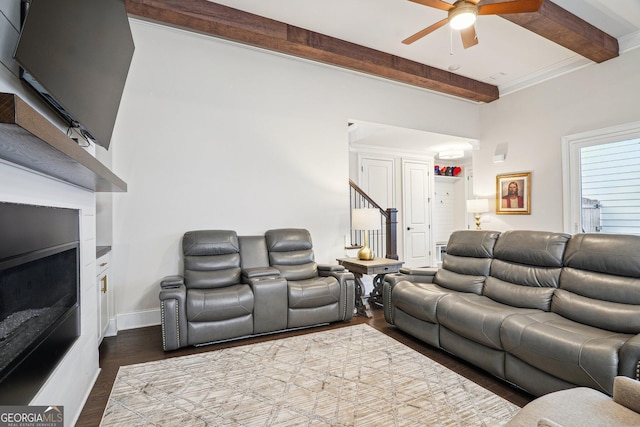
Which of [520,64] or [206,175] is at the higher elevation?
[520,64]

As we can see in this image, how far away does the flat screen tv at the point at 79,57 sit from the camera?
135cm

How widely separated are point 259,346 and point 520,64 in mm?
5094

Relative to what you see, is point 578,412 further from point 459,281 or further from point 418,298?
point 459,281

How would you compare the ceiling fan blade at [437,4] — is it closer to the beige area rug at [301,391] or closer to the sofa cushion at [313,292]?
the sofa cushion at [313,292]

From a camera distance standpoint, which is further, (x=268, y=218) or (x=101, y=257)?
(x=268, y=218)

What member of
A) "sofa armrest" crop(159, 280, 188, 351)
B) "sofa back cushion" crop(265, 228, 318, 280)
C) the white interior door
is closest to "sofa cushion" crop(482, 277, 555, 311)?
"sofa back cushion" crop(265, 228, 318, 280)

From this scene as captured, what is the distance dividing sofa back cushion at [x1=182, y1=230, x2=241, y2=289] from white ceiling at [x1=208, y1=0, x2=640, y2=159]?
95.9 inches

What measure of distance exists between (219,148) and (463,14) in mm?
2810

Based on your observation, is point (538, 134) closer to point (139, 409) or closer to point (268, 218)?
point (268, 218)

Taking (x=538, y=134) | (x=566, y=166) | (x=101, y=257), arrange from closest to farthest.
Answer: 1. (x=101, y=257)
2. (x=566, y=166)
3. (x=538, y=134)

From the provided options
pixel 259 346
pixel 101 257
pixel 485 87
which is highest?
pixel 485 87

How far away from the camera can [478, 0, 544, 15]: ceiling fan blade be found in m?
2.55

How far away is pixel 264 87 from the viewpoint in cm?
410

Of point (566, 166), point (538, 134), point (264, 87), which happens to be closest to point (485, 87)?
point (538, 134)
